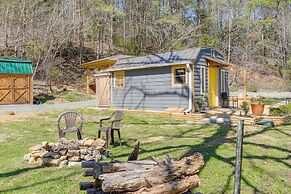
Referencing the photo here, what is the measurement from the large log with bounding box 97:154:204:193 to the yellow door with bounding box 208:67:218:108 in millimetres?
10593

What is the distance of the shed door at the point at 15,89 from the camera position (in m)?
17.3

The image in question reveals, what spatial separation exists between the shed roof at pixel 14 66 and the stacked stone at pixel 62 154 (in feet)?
44.9

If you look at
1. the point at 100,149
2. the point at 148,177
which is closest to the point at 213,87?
the point at 100,149

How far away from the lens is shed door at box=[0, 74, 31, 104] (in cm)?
1731

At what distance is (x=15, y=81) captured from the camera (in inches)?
699

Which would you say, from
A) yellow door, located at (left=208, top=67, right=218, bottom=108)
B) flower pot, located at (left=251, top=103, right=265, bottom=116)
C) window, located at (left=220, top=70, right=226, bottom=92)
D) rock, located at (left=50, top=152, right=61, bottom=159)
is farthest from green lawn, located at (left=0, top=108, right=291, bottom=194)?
window, located at (left=220, top=70, right=226, bottom=92)

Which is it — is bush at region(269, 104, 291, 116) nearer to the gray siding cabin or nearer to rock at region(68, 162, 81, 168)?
the gray siding cabin

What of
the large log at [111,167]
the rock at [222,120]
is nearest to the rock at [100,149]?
the large log at [111,167]

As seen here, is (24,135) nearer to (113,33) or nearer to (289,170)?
(289,170)

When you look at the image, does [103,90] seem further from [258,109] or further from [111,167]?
[111,167]

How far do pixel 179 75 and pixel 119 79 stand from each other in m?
3.84

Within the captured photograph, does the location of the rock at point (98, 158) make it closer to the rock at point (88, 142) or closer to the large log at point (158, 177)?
the rock at point (88, 142)

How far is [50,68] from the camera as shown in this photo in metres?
23.1

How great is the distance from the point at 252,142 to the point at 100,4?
25.2m
